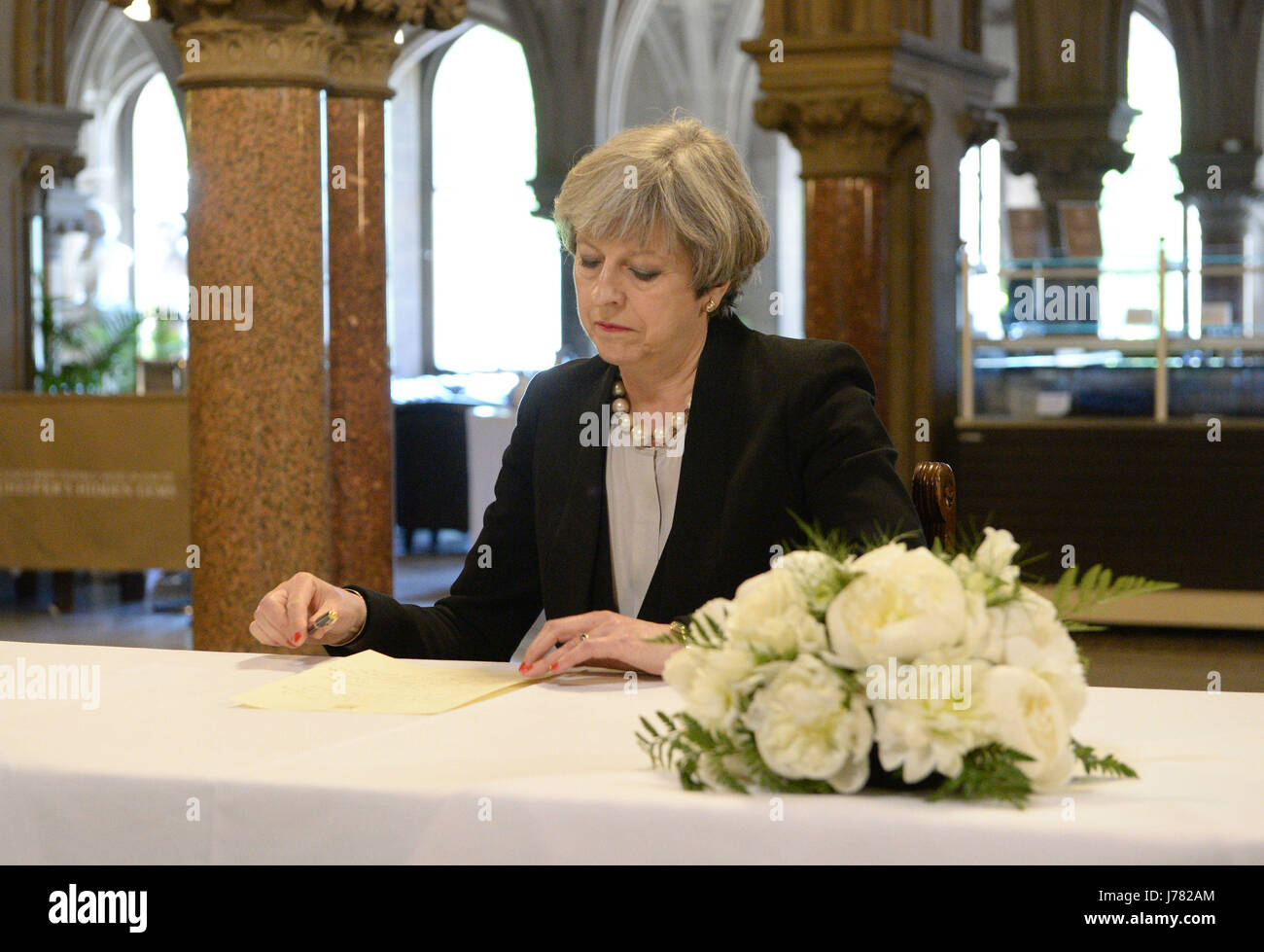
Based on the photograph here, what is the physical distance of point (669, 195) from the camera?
2.43 m

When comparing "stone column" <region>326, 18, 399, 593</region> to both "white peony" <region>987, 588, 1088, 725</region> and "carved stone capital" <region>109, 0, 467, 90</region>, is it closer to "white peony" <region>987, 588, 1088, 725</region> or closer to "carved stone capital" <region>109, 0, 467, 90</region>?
"carved stone capital" <region>109, 0, 467, 90</region>

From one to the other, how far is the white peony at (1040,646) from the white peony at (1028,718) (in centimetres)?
2

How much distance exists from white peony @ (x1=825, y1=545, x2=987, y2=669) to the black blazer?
94 cm

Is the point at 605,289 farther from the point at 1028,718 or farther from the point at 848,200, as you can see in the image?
the point at 848,200

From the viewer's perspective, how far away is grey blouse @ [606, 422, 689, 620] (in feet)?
8.59

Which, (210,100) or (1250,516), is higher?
(210,100)

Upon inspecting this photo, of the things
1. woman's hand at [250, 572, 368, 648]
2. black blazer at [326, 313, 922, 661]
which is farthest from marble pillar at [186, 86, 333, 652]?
woman's hand at [250, 572, 368, 648]

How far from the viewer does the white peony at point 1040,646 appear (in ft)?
4.66

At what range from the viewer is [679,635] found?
2.06 metres

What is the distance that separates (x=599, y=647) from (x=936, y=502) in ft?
2.39

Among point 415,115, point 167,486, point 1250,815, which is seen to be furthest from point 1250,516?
point 415,115

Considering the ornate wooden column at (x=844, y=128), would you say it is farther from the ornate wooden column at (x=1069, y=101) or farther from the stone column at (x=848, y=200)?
the ornate wooden column at (x=1069, y=101)
